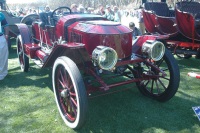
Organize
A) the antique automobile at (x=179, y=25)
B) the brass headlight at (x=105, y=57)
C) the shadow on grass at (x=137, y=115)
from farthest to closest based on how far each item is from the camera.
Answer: the antique automobile at (x=179, y=25) → the shadow on grass at (x=137, y=115) → the brass headlight at (x=105, y=57)

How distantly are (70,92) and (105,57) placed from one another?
2.07 feet

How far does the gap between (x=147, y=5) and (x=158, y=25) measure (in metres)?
0.77

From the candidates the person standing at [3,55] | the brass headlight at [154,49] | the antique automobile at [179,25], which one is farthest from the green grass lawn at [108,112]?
the antique automobile at [179,25]

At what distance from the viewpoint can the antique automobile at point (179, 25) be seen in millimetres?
4770

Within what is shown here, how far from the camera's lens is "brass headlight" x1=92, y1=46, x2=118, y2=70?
2.59 meters

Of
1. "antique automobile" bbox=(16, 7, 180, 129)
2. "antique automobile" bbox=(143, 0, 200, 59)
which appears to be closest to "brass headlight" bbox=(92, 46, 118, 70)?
"antique automobile" bbox=(16, 7, 180, 129)

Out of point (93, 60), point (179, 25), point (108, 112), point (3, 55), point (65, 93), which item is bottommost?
point (108, 112)

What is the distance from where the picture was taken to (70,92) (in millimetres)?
2816

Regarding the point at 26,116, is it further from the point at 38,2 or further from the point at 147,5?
the point at 38,2

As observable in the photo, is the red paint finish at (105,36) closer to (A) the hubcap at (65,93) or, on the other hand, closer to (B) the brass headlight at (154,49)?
(B) the brass headlight at (154,49)

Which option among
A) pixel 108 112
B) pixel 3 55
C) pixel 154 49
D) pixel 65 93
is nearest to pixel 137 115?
pixel 108 112

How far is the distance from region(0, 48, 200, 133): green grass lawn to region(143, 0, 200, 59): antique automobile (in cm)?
100

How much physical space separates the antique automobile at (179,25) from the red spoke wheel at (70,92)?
9.83ft

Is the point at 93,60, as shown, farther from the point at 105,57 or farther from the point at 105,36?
the point at 105,36
